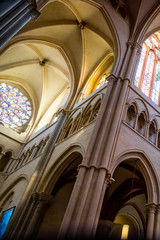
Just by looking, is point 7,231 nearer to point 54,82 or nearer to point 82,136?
point 82,136

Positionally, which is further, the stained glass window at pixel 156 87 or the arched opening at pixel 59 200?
the stained glass window at pixel 156 87

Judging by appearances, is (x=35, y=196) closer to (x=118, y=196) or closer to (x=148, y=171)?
(x=118, y=196)

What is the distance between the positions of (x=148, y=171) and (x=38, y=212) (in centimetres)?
487

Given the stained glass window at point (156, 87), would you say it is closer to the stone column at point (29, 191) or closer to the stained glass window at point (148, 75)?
the stained glass window at point (148, 75)

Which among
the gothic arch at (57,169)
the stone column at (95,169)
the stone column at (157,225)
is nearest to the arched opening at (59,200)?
the gothic arch at (57,169)

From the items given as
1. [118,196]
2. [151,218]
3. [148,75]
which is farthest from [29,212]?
[148,75]

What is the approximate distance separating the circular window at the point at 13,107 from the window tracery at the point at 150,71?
1004 centimetres

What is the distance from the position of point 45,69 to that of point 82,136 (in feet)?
33.9

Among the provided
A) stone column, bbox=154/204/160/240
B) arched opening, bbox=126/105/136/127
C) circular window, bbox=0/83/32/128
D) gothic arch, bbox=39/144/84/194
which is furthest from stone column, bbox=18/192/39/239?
circular window, bbox=0/83/32/128

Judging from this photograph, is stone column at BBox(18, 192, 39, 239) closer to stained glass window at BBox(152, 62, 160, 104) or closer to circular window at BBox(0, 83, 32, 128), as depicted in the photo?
stained glass window at BBox(152, 62, 160, 104)

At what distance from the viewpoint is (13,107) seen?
19375mm

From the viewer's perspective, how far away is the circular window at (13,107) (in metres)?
18.7

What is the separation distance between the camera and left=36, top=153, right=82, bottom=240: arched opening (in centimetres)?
1044

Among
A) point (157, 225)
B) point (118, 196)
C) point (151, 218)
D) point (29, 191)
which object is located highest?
point (118, 196)
